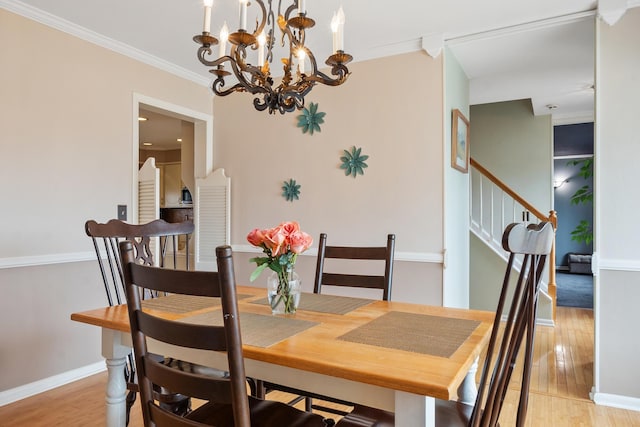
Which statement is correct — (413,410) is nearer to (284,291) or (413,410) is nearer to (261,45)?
(284,291)

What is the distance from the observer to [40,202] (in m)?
2.76

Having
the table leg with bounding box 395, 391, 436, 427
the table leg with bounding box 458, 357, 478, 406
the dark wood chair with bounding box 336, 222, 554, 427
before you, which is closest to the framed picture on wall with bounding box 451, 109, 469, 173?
the table leg with bounding box 458, 357, 478, 406

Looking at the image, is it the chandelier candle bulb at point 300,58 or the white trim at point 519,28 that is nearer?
the chandelier candle bulb at point 300,58

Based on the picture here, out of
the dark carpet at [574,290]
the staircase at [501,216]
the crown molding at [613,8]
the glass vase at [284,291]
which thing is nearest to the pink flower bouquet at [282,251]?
the glass vase at [284,291]

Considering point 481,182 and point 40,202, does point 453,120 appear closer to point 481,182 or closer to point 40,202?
point 481,182

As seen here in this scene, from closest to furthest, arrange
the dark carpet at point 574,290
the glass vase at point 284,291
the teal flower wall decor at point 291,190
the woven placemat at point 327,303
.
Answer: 1. the glass vase at point 284,291
2. the woven placemat at point 327,303
3. the teal flower wall decor at point 291,190
4. the dark carpet at point 574,290

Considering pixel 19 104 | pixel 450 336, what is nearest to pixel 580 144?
pixel 450 336

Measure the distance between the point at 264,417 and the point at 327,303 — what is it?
0.56 metres

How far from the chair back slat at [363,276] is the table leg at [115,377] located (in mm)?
948

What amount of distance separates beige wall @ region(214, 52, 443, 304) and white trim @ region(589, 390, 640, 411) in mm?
1111

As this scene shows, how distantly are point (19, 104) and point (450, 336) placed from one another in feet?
9.58

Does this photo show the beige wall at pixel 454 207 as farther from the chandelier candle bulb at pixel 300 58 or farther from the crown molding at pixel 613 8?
the chandelier candle bulb at pixel 300 58

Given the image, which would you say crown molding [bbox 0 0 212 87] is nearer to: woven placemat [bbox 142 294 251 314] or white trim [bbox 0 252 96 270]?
white trim [bbox 0 252 96 270]

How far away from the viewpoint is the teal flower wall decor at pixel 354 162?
11.1ft
